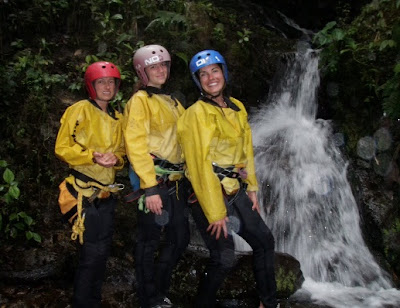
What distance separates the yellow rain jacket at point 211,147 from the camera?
3.61 meters

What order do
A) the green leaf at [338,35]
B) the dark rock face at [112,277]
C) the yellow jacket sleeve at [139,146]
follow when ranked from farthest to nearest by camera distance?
the green leaf at [338,35]
the dark rock face at [112,277]
the yellow jacket sleeve at [139,146]

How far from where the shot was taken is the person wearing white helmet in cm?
377

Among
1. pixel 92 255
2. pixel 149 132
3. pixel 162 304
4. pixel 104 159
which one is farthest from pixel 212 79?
pixel 162 304

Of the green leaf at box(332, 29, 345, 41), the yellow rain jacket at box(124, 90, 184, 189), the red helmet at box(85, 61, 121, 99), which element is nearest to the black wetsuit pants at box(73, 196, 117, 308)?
the yellow rain jacket at box(124, 90, 184, 189)

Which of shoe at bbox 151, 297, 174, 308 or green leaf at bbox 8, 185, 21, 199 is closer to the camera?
shoe at bbox 151, 297, 174, 308

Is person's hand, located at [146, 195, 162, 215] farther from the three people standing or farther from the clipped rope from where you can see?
the clipped rope

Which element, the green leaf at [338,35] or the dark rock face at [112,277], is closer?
the dark rock face at [112,277]

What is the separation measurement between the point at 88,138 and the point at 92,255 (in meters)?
1.32

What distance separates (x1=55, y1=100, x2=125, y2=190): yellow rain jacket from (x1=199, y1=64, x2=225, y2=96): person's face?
114 centimetres

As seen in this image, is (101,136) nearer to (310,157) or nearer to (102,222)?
(102,222)

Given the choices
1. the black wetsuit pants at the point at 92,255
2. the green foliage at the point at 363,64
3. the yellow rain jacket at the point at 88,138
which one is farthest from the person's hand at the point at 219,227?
the green foliage at the point at 363,64

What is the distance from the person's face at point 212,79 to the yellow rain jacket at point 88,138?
1137 mm

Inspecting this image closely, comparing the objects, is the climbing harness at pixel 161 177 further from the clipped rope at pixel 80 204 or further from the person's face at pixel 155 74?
the person's face at pixel 155 74

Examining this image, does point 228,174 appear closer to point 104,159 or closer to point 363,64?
point 104,159
